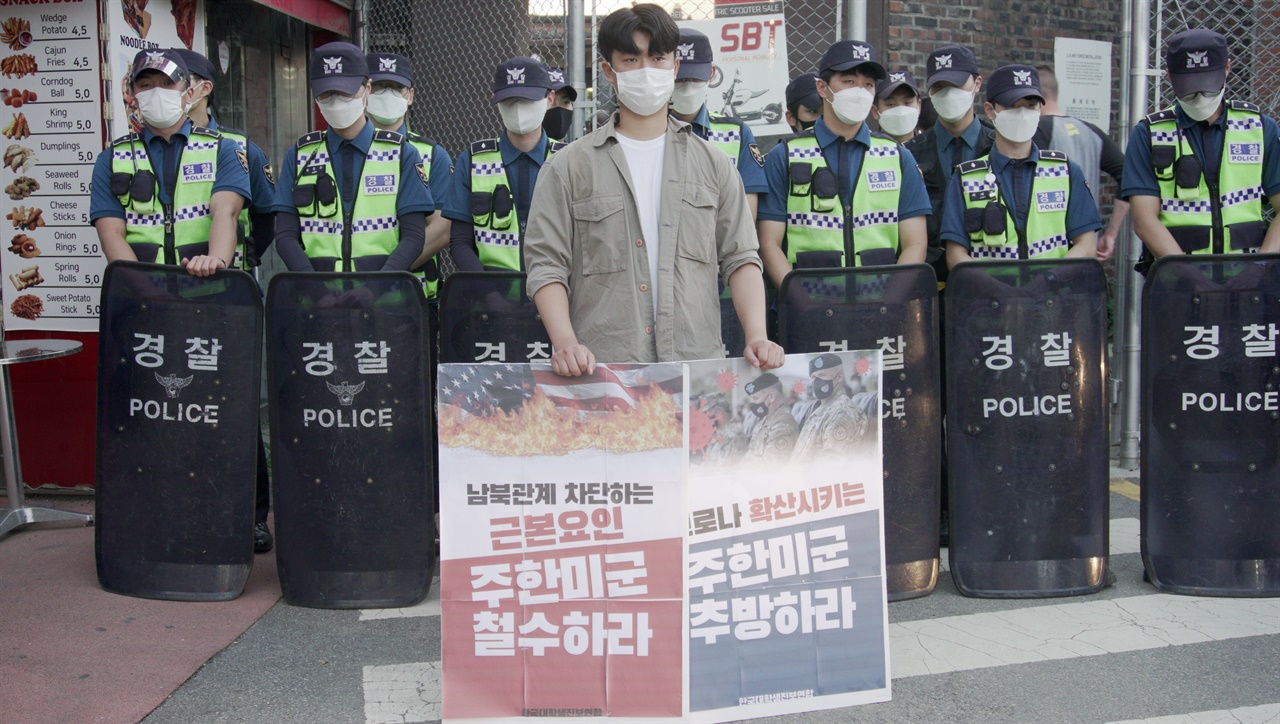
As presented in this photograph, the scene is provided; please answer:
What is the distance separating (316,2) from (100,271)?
2.61 metres

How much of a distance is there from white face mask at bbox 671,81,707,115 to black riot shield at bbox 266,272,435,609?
167 cm

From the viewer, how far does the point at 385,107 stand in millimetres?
6027

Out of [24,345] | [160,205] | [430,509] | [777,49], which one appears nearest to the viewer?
[430,509]

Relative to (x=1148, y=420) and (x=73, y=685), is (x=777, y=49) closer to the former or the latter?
(x=1148, y=420)

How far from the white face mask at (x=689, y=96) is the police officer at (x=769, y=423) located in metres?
2.26

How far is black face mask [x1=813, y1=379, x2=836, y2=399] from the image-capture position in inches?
146

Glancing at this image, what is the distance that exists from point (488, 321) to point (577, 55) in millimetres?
2287

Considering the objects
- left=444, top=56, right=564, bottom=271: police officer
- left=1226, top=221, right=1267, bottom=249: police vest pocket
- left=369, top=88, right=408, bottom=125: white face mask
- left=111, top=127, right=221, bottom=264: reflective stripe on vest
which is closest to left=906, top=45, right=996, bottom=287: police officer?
left=1226, top=221, right=1267, bottom=249: police vest pocket

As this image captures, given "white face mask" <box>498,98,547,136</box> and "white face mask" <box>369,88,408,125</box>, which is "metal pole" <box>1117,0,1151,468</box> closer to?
"white face mask" <box>498,98,547,136</box>

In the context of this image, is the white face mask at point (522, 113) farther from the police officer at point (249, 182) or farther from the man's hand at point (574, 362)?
the man's hand at point (574, 362)

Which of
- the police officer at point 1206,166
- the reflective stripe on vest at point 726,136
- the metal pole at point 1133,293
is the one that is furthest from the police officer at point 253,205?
the metal pole at point 1133,293

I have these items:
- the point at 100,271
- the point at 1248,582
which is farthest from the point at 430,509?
the point at 1248,582

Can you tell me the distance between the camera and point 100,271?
635 centimetres

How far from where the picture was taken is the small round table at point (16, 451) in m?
5.79
